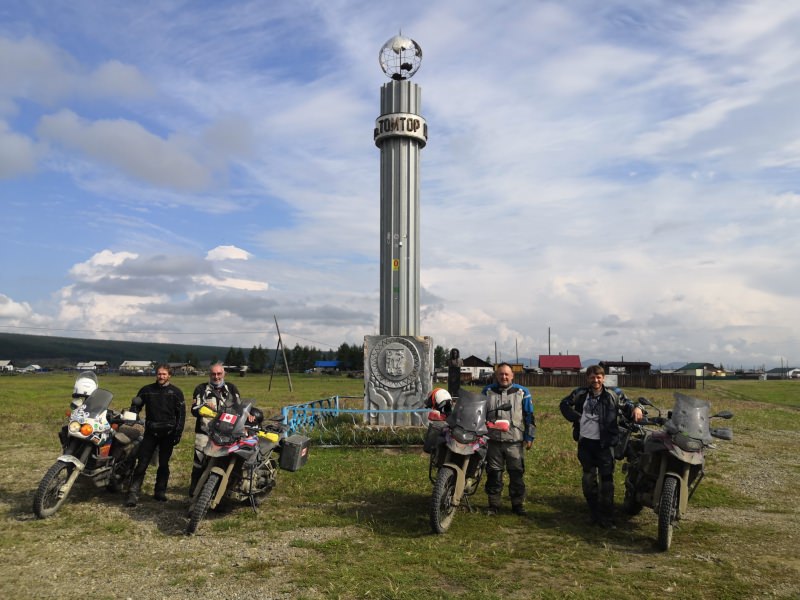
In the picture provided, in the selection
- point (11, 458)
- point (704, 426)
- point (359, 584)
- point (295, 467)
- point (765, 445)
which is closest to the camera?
point (359, 584)

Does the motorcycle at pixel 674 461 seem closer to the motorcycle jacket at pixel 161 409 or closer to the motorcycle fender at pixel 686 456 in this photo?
the motorcycle fender at pixel 686 456

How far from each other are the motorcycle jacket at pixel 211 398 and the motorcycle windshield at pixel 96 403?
1079 millimetres

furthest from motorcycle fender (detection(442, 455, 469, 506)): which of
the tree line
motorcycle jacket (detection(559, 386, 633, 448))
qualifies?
the tree line

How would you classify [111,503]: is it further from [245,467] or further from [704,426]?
[704,426]

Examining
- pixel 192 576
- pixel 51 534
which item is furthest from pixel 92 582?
pixel 51 534

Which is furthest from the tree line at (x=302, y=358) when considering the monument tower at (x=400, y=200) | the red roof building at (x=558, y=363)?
the monument tower at (x=400, y=200)

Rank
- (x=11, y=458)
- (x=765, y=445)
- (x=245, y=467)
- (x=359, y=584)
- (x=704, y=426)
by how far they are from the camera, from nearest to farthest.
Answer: (x=359, y=584), (x=704, y=426), (x=245, y=467), (x=11, y=458), (x=765, y=445)

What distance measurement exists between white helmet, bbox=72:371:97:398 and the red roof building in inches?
2738

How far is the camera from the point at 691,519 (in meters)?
7.64

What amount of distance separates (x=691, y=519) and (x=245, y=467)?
543cm

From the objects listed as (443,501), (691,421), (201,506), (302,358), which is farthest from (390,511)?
(302,358)

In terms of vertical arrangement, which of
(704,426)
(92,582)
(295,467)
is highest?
(704,426)

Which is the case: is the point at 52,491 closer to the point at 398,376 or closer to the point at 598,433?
the point at 598,433

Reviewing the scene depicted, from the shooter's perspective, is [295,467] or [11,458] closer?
[295,467]
